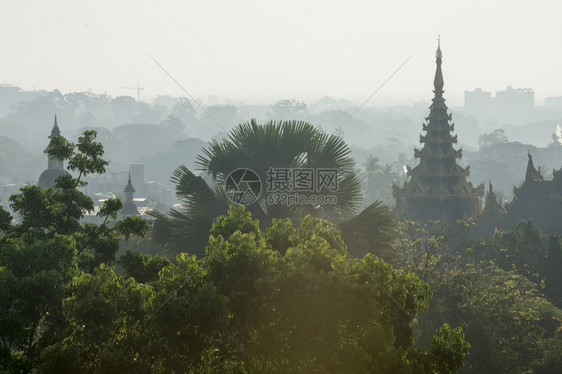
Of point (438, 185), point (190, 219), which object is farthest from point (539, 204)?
point (190, 219)

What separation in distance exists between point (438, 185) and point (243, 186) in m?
37.4

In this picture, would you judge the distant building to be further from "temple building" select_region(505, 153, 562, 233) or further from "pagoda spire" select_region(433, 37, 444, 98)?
"pagoda spire" select_region(433, 37, 444, 98)

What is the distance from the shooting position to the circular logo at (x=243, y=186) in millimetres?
16297

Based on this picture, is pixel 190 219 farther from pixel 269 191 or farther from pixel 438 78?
pixel 438 78

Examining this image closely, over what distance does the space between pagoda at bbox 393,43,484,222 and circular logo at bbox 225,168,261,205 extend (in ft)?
118

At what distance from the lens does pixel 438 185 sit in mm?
51688

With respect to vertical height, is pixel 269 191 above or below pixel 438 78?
below

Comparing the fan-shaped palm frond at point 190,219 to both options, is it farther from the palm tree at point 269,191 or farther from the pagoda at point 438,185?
the pagoda at point 438,185

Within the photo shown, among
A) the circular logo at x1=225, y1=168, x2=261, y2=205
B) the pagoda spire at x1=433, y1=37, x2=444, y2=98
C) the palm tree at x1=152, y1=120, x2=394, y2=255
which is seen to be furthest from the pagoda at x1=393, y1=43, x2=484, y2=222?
the circular logo at x1=225, y1=168, x2=261, y2=205

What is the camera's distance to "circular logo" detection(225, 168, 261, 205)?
53.5ft

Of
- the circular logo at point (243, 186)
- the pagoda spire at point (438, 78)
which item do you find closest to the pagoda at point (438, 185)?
the pagoda spire at point (438, 78)

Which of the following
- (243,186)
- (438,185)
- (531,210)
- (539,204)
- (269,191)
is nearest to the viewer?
(269,191)

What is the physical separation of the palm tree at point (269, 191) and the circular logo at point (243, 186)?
0.41ft

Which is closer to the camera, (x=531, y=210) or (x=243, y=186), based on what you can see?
(x=243, y=186)
